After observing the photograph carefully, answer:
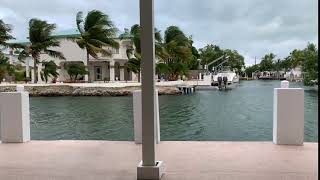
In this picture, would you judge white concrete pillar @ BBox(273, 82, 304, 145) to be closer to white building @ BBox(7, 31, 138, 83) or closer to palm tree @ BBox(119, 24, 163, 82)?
palm tree @ BBox(119, 24, 163, 82)

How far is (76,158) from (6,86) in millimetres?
30839

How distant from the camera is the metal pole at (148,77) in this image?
331 cm

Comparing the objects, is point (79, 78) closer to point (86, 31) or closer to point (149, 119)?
point (86, 31)

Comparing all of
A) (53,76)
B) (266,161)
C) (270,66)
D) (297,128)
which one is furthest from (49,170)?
(270,66)

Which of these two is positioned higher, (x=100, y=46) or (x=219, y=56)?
(x=219, y=56)

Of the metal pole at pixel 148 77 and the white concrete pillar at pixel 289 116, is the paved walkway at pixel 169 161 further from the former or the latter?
the metal pole at pixel 148 77

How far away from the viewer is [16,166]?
4.02 m

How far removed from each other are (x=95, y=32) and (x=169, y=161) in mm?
30238

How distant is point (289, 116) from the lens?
4914 mm

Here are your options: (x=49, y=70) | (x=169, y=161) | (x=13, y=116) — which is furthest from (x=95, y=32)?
(x=169, y=161)

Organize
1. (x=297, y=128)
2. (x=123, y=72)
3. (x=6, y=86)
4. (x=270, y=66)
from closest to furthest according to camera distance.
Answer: (x=297, y=128), (x=6, y=86), (x=123, y=72), (x=270, y=66)

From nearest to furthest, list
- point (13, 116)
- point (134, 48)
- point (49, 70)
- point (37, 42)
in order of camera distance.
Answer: point (13, 116)
point (37, 42)
point (49, 70)
point (134, 48)

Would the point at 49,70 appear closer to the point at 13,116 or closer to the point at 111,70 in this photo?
the point at 111,70

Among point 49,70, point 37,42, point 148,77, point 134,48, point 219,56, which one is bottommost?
point 148,77
